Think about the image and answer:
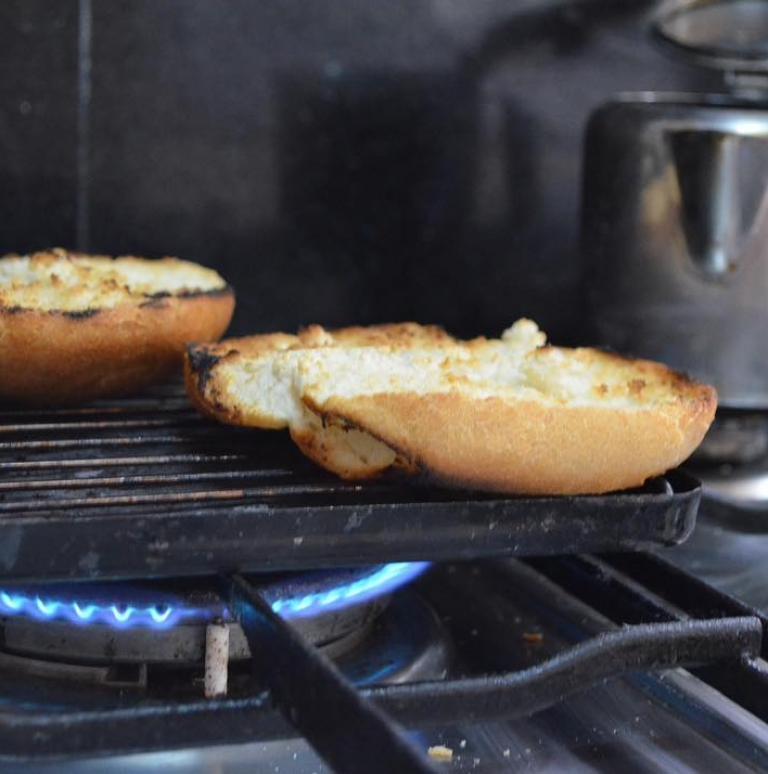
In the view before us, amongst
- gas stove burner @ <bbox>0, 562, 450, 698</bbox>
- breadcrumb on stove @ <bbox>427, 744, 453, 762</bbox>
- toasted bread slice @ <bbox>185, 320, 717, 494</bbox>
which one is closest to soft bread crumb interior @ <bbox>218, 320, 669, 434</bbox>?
toasted bread slice @ <bbox>185, 320, 717, 494</bbox>

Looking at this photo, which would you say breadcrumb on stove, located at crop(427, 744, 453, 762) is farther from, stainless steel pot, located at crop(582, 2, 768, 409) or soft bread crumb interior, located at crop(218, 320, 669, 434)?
stainless steel pot, located at crop(582, 2, 768, 409)

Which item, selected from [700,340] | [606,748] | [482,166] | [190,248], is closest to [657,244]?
[700,340]

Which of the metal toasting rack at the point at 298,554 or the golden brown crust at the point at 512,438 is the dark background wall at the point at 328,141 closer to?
the metal toasting rack at the point at 298,554

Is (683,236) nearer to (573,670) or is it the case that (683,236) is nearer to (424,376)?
(424,376)

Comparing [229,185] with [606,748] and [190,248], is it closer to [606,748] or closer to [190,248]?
[190,248]

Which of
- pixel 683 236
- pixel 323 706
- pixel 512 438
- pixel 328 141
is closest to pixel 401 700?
pixel 323 706

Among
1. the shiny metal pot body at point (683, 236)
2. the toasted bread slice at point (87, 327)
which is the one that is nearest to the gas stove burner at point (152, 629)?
the toasted bread slice at point (87, 327)
